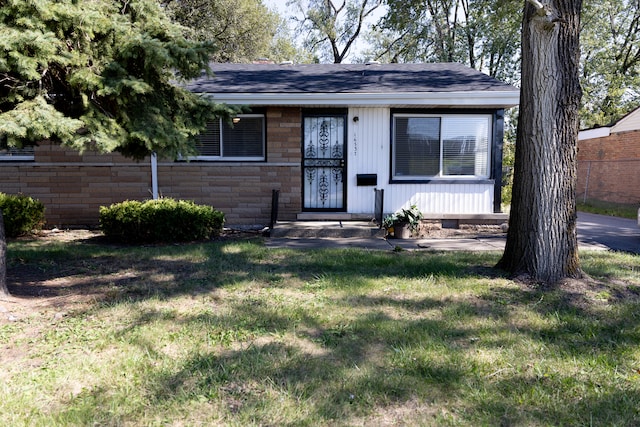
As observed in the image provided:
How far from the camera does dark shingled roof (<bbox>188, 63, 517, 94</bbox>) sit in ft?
31.5

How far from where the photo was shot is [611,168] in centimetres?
1742

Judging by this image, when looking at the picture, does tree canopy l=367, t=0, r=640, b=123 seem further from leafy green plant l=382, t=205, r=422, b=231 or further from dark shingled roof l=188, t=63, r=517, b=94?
leafy green plant l=382, t=205, r=422, b=231

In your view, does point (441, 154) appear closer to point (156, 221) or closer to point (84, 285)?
point (156, 221)

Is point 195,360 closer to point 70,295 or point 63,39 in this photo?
point 70,295

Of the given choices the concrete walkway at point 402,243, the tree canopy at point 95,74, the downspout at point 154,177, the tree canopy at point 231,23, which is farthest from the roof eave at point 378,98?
the tree canopy at point 231,23

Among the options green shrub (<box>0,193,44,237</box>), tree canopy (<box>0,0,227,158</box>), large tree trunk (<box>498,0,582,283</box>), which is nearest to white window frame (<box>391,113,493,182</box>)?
large tree trunk (<box>498,0,582,283</box>)

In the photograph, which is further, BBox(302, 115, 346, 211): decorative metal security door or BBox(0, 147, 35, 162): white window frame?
BBox(302, 115, 346, 211): decorative metal security door

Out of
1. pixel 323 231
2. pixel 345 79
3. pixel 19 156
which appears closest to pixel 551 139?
pixel 323 231

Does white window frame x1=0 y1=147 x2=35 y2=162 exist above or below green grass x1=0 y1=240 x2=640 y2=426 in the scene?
above

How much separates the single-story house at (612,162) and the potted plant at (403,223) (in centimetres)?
1114

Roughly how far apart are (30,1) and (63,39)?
47 centimetres

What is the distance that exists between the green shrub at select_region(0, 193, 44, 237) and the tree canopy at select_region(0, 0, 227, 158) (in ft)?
15.1

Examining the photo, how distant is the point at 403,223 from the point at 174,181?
16.6 ft

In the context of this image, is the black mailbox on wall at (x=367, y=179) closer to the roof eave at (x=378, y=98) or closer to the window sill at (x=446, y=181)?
the window sill at (x=446, y=181)
